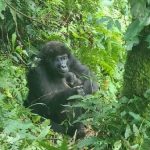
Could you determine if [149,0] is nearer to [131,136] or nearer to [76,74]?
[131,136]

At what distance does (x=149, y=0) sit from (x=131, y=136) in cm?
106

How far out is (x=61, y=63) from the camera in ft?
21.6

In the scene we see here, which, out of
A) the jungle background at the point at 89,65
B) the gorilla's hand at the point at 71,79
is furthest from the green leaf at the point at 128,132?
the gorilla's hand at the point at 71,79

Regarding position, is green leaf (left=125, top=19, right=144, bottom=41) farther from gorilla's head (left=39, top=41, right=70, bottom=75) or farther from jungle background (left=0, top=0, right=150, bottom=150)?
gorilla's head (left=39, top=41, right=70, bottom=75)

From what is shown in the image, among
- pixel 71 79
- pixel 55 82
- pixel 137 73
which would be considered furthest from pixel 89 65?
pixel 137 73

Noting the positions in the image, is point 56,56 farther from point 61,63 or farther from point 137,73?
point 137,73

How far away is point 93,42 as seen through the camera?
7742mm

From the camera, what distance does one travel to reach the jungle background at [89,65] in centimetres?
352

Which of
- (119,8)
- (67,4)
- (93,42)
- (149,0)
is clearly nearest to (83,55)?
(93,42)

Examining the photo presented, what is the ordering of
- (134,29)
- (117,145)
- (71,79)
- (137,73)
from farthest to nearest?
1. (71,79)
2. (137,73)
3. (117,145)
4. (134,29)

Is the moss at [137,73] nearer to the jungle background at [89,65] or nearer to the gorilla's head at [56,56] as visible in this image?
the jungle background at [89,65]

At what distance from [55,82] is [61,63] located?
0.87 ft

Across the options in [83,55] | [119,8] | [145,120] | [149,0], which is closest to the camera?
[149,0]

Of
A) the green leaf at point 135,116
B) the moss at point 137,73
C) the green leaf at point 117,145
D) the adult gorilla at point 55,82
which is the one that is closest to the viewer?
the green leaf at point 117,145
